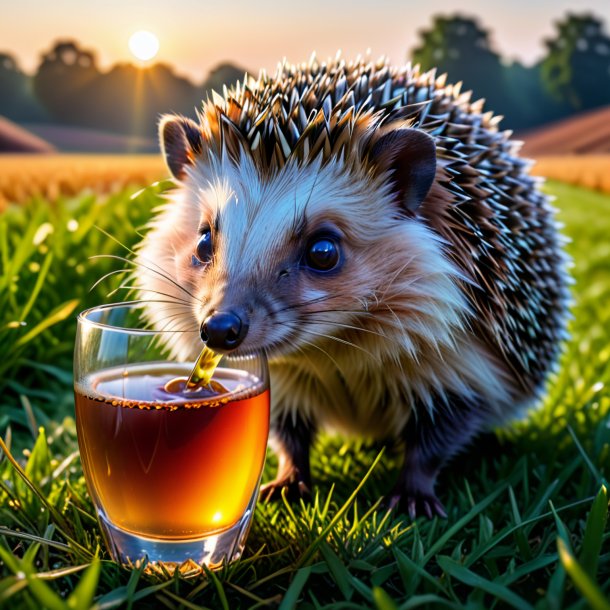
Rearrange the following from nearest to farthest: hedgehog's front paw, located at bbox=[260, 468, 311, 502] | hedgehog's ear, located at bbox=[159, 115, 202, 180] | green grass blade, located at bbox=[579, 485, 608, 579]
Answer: green grass blade, located at bbox=[579, 485, 608, 579]
hedgehog's ear, located at bbox=[159, 115, 202, 180]
hedgehog's front paw, located at bbox=[260, 468, 311, 502]

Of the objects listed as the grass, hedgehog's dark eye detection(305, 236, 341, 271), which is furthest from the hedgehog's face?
the grass

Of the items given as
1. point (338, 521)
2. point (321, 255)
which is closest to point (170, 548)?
point (338, 521)

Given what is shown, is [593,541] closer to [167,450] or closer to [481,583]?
[481,583]

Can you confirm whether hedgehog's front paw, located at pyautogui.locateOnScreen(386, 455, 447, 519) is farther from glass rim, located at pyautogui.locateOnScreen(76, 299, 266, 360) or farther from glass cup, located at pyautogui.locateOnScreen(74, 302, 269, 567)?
glass rim, located at pyautogui.locateOnScreen(76, 299, 266, 360)

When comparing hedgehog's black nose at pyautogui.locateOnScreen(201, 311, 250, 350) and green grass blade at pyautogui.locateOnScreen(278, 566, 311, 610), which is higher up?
hedgehog's black nose at pyautogui.locateOnScreen(201, 311, 250, 350)

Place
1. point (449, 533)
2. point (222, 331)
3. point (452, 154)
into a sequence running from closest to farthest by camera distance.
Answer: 1. point (222, 331)
2. point (449, 533)
3. point (452, 154)

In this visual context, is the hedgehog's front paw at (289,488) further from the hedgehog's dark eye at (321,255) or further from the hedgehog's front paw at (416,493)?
the hedgehog's dark eye at (321,255)

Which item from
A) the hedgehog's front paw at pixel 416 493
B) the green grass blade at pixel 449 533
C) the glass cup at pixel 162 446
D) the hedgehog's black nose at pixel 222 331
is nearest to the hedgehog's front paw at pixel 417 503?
the hedgehog's front paw at pixel 416 493
